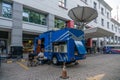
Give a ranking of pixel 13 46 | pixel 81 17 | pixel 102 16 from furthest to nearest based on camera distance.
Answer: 1. pixel 102 16
2. pixel 81 17
3. pixel 13 46

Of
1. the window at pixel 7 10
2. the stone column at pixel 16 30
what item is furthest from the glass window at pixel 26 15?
the window at pixel 7 10

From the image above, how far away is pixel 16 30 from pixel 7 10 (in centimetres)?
262

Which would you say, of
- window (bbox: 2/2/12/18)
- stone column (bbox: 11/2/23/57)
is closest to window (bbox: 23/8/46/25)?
stone column (bbox: 11/2/23/57)

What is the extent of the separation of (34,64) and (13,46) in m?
5.35

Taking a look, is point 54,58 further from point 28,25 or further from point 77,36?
point 28,25

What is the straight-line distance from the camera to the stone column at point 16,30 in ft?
59.6

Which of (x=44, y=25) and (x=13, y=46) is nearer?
(x=13, y=46)

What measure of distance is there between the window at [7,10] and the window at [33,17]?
7.10 feet

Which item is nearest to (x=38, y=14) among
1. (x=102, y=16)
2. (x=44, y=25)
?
(x=44, y=25)

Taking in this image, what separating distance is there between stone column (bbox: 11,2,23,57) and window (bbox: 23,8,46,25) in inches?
57.9

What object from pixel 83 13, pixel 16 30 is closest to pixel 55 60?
pixel 16 30

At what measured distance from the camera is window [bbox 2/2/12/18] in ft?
58.8

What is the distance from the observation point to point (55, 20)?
83.9ft

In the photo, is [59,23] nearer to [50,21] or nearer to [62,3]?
[50,21]
